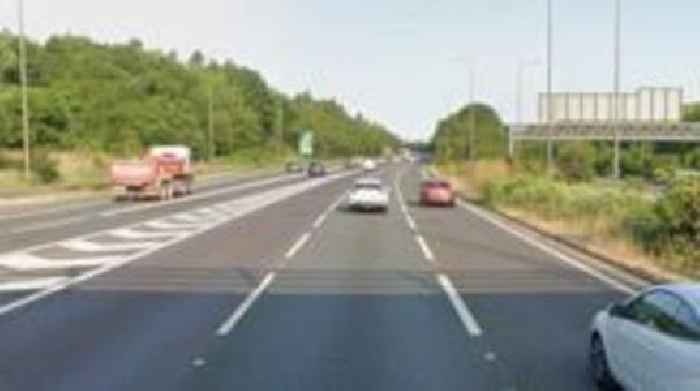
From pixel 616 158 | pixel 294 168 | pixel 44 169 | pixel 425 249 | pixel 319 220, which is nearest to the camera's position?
pixel 425 249

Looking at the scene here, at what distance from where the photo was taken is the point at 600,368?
12531mm

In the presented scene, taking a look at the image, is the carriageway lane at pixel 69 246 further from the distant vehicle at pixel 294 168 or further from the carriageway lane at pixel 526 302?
the distant vehicle at pixel 294 168

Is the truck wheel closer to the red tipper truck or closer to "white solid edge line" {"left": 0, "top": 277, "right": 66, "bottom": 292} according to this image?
the red tipper truck

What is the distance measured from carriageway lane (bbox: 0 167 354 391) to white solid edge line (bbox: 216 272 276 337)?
13cm

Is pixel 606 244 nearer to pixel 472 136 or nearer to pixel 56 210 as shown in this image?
pixel 56 210

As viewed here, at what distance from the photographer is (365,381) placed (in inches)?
496

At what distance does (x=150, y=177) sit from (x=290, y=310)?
4217 centimetres

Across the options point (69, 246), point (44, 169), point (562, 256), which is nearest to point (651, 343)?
point (562, 256)

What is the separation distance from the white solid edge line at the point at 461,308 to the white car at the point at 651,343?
3521mm

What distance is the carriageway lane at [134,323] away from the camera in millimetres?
12875

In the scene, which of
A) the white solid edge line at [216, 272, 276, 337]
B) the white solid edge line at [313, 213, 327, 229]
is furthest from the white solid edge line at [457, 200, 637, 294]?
the white solid edge line at [216, 272, 276, 337]

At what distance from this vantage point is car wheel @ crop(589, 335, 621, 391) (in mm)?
12125

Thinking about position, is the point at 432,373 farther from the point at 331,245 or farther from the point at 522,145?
the point at 522,145

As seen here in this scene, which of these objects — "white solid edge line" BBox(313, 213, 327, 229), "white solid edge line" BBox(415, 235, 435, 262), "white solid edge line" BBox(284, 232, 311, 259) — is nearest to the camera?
"white solid edge line" BBox(415, 235, 435, 262)
